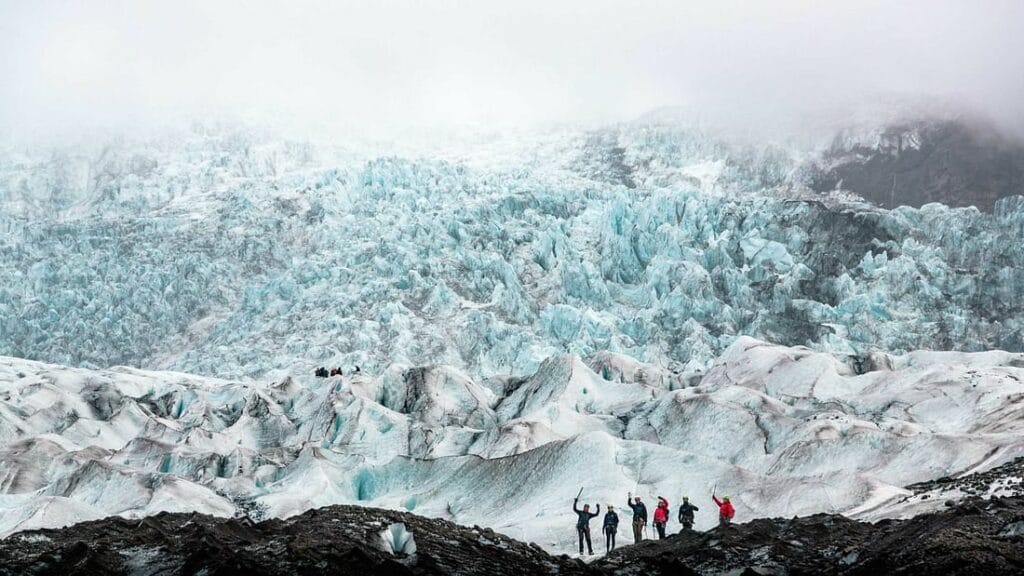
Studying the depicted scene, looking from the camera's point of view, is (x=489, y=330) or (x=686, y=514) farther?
(x=489, y=330)

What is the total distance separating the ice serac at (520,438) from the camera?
2492 cm

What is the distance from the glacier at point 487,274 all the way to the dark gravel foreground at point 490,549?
1646 inches

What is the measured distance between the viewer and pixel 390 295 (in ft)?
234

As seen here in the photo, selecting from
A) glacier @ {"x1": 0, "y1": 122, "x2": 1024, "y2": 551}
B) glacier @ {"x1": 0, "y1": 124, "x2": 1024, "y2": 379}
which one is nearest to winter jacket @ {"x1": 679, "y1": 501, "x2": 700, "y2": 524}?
glacier @ {"x1": 0, "y1": 122, "x2": 1024, "y2": 551}

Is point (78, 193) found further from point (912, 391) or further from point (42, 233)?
point (912, 391)

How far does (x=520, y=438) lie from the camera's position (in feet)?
105

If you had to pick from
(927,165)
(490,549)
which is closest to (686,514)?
(490,549)

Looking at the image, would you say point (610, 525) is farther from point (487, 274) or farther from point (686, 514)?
point (487, 274)

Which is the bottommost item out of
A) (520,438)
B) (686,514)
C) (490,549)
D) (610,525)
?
(520,438)

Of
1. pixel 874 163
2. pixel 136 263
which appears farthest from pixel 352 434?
pixel 874 163

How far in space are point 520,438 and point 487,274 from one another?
1661 inches

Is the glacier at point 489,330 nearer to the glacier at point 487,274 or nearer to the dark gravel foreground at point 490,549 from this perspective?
the glacier at point 487,274

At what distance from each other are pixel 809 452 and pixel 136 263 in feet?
213

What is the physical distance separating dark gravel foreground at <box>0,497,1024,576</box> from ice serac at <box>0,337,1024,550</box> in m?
3.45
